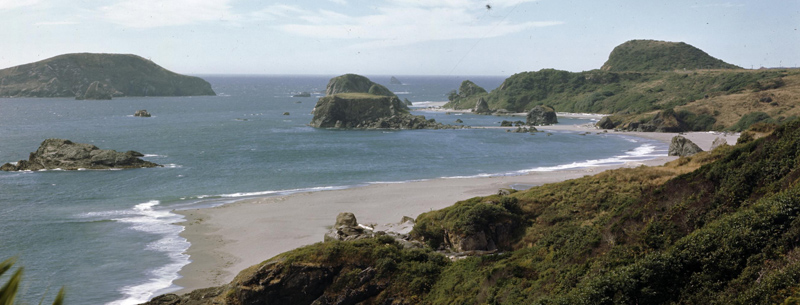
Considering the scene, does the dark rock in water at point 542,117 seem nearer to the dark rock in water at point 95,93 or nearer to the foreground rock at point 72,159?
the foreground rock at point 72,159

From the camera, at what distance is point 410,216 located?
40.4 metres

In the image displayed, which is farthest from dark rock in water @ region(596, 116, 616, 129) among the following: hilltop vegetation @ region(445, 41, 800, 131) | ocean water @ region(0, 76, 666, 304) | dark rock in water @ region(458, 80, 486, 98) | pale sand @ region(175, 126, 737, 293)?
dark rock in water @ region(458, 80, 486, 98)

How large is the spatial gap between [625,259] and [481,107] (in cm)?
14554

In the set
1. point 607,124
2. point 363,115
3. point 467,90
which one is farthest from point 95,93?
point 607,124

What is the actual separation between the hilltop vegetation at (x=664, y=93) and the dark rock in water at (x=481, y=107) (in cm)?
486

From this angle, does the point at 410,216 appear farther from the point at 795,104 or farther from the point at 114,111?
the point at 114,111

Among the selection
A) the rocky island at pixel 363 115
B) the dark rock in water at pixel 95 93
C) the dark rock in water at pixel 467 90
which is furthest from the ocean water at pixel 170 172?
the dark rock in water at pixel 467 90

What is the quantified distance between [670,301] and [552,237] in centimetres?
822

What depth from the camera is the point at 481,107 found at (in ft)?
530

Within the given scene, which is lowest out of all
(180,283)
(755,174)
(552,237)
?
(180,283)

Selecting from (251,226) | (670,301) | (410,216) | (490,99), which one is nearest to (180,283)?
(251,226)

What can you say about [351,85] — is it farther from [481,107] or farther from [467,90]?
[481,107]

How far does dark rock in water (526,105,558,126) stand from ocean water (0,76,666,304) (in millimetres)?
7187

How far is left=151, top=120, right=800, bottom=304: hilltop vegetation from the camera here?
15.0m
